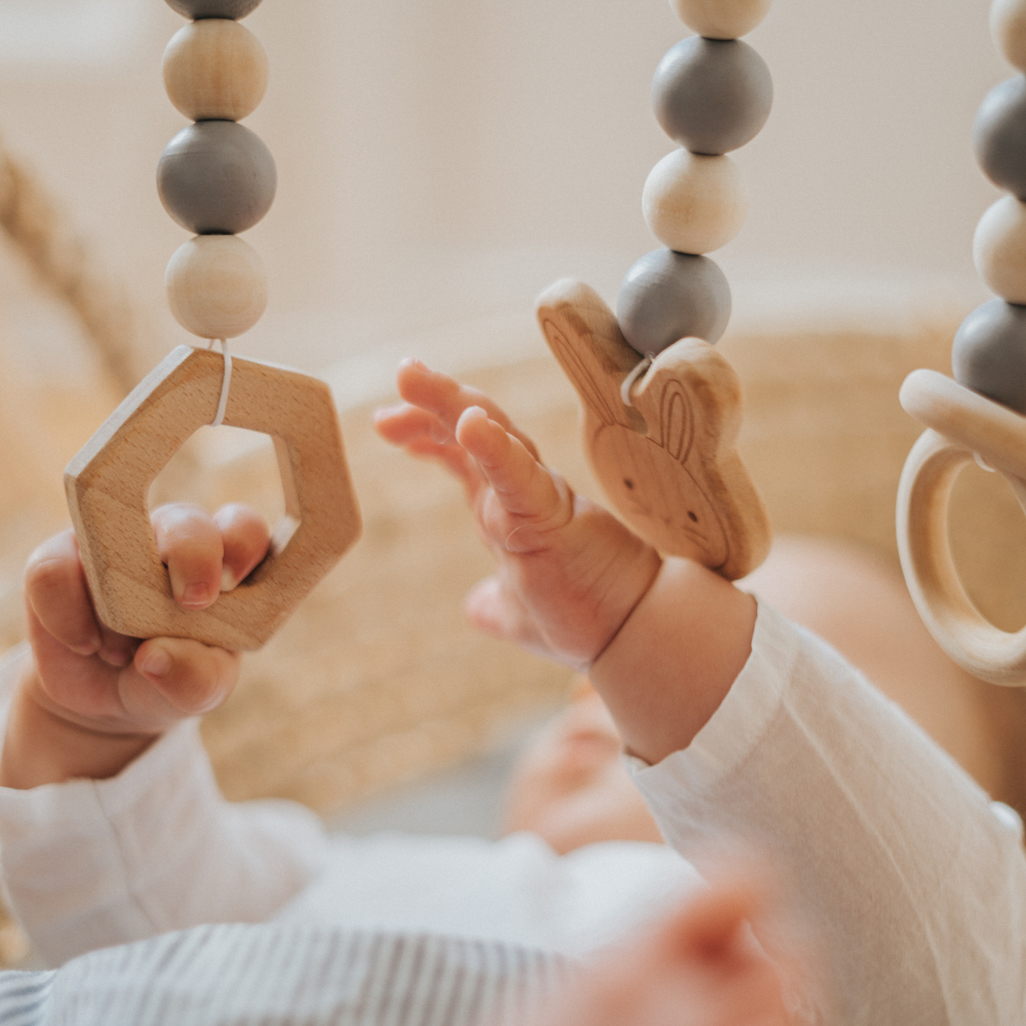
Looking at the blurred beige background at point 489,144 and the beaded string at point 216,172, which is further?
the blurred beige background at point 489,144

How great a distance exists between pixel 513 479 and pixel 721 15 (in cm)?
14

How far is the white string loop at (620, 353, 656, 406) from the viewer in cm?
31

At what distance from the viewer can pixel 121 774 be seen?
40cm

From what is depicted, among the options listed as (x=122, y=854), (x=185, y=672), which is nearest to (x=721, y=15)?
(x=185, y=672)

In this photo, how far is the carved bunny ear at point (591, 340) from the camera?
31cm

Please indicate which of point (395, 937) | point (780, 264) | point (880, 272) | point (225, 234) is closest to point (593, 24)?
point (780, 264)

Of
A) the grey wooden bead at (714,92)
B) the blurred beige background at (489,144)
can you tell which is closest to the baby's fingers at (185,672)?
the grey wooden bead at (714,92)

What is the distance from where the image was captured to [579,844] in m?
0.61

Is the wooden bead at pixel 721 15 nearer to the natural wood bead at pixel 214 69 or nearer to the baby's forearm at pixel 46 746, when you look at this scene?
the natural wood bead at pixel 214 69

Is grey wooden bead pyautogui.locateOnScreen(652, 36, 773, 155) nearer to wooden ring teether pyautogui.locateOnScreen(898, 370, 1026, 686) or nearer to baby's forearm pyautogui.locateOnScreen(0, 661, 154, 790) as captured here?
wooden ring teether pyautogui.locateOnScreen(898, 370, 1026, 686)

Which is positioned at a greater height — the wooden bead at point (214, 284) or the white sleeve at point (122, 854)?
the wooden bead at point (214, 284)

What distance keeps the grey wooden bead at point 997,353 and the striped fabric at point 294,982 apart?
195 mm

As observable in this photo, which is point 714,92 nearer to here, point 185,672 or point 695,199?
point 695,199

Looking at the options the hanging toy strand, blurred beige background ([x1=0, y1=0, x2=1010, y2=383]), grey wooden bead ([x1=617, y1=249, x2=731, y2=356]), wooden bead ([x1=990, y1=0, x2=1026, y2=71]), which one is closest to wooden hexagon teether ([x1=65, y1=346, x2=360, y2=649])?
the hanging toy strand
